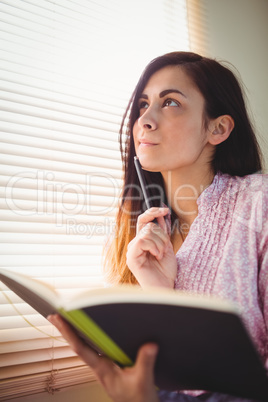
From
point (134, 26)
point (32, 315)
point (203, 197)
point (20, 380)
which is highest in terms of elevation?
point (134, 26)

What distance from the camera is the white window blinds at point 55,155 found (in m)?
0.88

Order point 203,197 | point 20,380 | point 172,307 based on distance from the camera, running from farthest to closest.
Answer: point 203,197 < point 20,380 < point 172,307

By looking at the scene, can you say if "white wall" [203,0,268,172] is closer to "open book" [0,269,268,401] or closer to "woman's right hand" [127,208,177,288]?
"woman's right hand" [127,208,177,288]

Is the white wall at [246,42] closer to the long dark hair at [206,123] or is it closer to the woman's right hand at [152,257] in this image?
the long dark hair at [206,123]

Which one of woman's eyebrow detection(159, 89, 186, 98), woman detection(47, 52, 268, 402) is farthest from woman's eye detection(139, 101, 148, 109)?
woman's eyebrow detection(159, 89, 186, 98)

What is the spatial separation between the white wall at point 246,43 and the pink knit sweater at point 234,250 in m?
0.76

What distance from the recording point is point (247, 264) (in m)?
0.72

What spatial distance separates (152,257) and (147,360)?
46cm

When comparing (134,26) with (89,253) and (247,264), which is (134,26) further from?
(247,264)

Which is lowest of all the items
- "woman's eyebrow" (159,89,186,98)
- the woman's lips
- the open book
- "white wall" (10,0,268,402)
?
the open book

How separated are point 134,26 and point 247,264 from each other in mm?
1140

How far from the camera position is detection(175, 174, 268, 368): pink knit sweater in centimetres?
68

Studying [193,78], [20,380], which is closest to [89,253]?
[20,380]

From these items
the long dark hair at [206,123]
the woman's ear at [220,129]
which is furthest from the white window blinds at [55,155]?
the woman's ear at [220,129]
